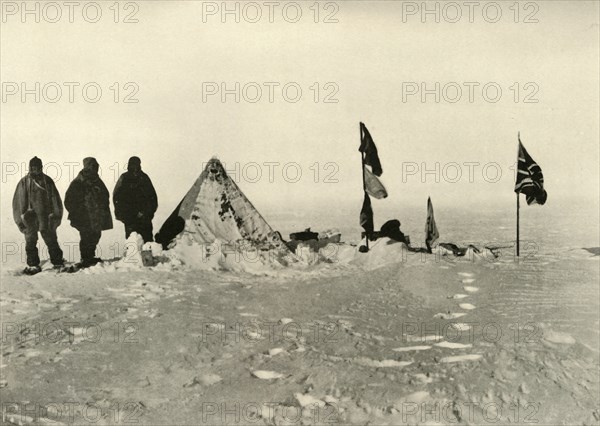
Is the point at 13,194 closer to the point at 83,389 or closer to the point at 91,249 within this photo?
the point at 91,249

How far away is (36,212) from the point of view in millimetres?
5637

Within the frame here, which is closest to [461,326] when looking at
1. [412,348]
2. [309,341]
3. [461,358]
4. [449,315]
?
[449,315]

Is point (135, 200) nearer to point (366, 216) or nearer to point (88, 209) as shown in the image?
point (88, 209)

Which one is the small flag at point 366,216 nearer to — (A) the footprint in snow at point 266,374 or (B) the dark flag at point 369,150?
(B) the dark flag at point 369,150

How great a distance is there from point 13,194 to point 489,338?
4.38 metres

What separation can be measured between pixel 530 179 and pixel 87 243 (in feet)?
13.9

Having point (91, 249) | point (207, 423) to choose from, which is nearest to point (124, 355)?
point (207, 423)

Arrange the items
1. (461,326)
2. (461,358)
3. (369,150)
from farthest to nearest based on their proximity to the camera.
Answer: (369,150), (461,326), (461,358)

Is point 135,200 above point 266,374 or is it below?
above

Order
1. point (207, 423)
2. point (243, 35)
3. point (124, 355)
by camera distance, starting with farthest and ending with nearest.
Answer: point (243, 35) < point (124, 355) < point (207, 423)

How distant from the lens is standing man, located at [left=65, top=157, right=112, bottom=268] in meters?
5.73

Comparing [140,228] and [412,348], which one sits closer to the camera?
[412,348]

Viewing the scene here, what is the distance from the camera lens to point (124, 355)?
15.8 feet

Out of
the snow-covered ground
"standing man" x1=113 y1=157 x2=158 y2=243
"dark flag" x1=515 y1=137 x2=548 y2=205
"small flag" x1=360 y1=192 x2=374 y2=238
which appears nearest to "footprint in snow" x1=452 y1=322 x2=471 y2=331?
the snow-covered ground
